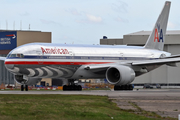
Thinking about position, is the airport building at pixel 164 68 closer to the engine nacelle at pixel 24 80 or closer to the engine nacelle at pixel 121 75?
the engine nacelle at pixel 121 75

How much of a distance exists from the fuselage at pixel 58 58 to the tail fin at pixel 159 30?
188 inches

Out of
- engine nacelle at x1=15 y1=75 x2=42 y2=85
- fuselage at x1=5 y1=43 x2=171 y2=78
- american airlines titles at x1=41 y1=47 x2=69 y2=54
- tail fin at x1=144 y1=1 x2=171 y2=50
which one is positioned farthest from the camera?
tail fin at x1=144 y1=1 x2=171 y2=50

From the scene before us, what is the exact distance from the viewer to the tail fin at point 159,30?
143 ft

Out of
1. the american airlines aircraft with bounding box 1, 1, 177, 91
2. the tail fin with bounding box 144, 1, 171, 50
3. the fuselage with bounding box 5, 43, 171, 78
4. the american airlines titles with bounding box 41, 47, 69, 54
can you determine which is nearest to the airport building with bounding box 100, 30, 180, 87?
the tail fin with bounding box 144, 1, 171, 50

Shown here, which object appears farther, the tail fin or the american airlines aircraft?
the tail fin

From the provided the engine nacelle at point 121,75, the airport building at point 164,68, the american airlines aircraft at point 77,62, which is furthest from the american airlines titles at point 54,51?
the airport building at point 164,68

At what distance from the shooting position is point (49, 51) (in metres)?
→ 33.4

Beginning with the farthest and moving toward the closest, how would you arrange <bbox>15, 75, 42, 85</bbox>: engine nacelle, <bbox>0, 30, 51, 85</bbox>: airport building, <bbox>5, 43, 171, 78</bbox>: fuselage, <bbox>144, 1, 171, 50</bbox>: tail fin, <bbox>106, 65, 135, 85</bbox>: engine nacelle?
<bbox>0, 30, 51, 85</bbox>: airport building, <bbox>144, 1, 171, 50</bbox>: tail fin, <bbox>15, 75, 42, 85</bbox>: engine nacelle, <bbox>106, 65, 135, 85</bbox>: engine nacelle, <bbox>5, 43, 171, 78</bbox>: fuselage

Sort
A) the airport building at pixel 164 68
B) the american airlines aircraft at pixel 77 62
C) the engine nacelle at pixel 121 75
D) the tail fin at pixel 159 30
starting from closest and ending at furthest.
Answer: the american airlines aircraft at pixel 77 62
the engine nacelle at pixel 121 75
the tail fin at pixel 159 30
the airport building at pixel 164 68

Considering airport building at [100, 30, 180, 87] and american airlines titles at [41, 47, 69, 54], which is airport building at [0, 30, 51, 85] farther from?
american airlines titles at [41, 47, 69, 54]

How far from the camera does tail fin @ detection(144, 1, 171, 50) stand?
43.6 meters

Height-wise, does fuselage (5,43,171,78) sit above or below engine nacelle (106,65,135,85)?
above

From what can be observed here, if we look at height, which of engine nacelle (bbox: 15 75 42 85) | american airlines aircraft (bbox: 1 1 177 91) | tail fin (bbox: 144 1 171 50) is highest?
tail fin (bbox: 144 1 171 50)

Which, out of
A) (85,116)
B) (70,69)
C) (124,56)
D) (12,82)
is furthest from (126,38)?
(85,116)
